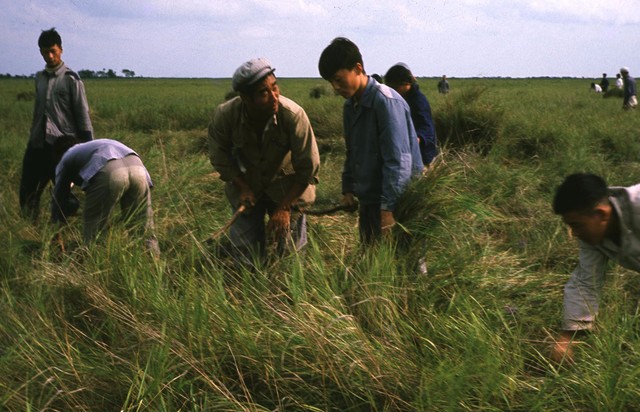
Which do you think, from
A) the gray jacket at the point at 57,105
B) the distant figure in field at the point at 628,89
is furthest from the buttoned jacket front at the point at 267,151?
the distant figure in field at the point at 628,89

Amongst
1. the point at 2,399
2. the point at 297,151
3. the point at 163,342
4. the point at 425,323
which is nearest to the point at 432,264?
the point at 425,323

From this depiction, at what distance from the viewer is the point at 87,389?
6.21 feet

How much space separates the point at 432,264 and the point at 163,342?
137 cm

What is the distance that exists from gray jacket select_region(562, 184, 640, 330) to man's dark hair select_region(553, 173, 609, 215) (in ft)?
0.35

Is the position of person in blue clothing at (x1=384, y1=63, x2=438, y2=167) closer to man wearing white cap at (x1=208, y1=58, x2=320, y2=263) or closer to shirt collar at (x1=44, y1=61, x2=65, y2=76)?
man wearing white cap at (x1=208, y1=58, x2=320, y2=263)

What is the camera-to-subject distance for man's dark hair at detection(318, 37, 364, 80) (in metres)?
2.54

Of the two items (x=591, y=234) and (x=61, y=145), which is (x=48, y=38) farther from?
(x=591, y=234)

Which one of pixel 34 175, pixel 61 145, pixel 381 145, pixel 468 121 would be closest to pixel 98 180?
pixel 61 145

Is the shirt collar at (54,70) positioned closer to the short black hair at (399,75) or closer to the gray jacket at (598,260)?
the short black hair at (399,75)

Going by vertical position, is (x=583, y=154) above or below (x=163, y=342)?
above

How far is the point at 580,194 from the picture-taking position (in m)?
1.99

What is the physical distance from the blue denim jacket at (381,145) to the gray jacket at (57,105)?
226 cm

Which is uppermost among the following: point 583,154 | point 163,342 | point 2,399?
point 583,154

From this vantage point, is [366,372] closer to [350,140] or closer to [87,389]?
[87,389]
